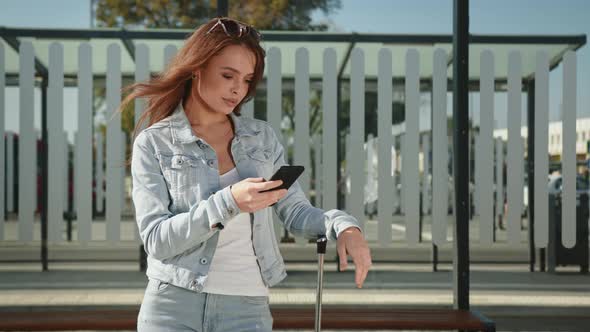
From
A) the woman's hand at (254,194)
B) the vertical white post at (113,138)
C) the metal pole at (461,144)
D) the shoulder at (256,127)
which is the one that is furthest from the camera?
the vertical white post at (113,138)

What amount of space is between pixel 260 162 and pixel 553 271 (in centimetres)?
715

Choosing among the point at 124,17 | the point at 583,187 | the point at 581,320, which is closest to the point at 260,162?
the point at 581,320

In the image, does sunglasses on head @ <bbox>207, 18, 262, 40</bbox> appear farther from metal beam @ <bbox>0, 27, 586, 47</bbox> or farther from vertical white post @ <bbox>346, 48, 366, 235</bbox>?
metal beam @ <bbox>0, 27, 586, 47</bbox>

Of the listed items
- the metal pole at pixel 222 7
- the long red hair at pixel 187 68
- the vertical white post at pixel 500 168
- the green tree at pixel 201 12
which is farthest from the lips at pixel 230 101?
the green tree at pixel 201 12

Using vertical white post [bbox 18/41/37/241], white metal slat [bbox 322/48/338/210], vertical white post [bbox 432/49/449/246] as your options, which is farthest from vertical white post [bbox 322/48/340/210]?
vertical white post [bbox 18/41/37/241]

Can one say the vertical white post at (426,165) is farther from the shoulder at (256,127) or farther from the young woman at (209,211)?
the young woman at (209,211)

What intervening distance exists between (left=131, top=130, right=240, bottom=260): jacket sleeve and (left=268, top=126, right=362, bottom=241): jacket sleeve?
11.5 inches

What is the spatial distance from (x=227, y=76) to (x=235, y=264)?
18.2 inches

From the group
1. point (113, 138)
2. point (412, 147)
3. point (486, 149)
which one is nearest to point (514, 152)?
point (486, 149)

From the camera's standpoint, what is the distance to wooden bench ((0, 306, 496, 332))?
4.13 meters

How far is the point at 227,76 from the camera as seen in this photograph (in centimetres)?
208

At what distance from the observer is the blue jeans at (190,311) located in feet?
6.52

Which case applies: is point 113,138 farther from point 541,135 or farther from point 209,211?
point 209,211

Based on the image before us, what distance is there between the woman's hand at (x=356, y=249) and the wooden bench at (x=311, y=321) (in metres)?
2.28
